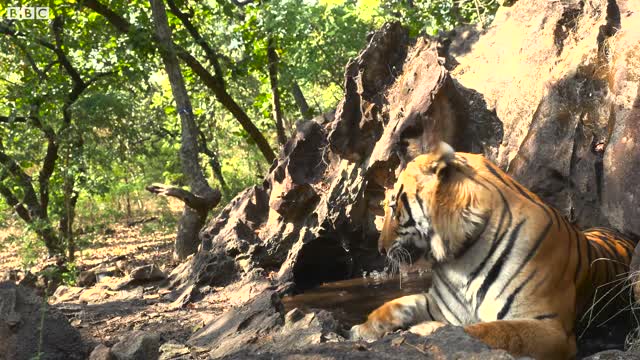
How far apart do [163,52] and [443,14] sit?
613 cm

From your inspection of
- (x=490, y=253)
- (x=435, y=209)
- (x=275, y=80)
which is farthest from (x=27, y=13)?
(x=490, y=253)

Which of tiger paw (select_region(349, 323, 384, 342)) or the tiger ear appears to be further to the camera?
tiger paw (select_region(349, 323, 384, 342))

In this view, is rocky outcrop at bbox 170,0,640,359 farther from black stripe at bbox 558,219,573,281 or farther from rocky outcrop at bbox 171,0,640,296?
black stripe at bbox 558,219,573,281

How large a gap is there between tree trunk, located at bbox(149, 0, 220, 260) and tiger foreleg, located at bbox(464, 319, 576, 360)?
25.3 ft

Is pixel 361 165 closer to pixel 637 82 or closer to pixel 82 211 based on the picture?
pixel 637 82

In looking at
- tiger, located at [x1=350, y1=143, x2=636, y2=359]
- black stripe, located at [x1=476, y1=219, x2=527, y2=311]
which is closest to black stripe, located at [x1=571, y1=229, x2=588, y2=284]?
tiger, located at [x1=350, y1=143, x2=636, y2=359]

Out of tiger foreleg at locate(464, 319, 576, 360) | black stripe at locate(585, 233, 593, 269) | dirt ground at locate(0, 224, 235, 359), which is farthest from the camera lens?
dirt ground at locate(0, 224, 235, 359)

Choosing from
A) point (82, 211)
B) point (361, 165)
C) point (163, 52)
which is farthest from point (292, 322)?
point (82, 211)

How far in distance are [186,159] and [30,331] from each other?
674 cm

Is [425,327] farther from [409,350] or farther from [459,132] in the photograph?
[459,132]

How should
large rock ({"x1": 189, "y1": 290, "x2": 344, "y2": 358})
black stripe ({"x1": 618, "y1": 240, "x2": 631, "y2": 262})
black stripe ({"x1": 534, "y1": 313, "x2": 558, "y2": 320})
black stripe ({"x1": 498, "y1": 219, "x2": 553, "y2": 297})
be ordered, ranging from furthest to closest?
black stripe ({"x1": 618, "y1": 240, "x2": 631, "y2": 262}) → large rock ({"x1": 189, "y1": 290, "x2": 344, "y2": 358}) → black stripe ({"x1": 498, "y1": 219, "x2": 553, "y2": 297}) → black stripe ({"x1": 534, "y1": 313, "x2": 558, "y2": 320})

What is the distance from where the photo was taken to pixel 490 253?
383cm

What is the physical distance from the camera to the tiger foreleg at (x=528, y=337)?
3297 mm

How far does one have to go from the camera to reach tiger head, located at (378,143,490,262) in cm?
384
